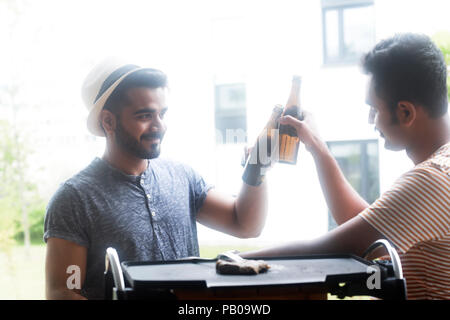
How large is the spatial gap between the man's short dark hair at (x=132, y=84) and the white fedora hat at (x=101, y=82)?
0.05 ft

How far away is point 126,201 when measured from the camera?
4.25 feet

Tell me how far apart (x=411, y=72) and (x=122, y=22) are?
2018 mm

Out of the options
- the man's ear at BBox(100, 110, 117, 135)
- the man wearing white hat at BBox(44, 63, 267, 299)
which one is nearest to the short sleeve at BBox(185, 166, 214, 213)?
the man wearing white hat at BBox(44, 63, 267, 299)

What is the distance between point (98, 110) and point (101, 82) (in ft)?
0.24

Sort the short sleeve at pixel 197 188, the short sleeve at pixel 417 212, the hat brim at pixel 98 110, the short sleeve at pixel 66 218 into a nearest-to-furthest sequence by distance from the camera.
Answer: the short sleeve at pixel 417 212 → the short sleeve at pixel 66 218 → the hat brim at pixel 98 110 → the short sleeve at pixel 197 188

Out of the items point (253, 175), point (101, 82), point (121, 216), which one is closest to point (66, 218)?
point (121, 216)

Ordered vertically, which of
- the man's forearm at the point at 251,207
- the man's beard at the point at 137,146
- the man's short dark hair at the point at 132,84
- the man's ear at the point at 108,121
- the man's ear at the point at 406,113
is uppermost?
the man's short dark hair at the point at 132,84

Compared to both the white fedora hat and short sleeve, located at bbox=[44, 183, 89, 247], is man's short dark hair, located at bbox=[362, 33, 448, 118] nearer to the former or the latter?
the white fedora hat

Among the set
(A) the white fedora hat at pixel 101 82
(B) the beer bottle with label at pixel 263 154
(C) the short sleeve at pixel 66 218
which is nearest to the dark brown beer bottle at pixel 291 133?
(B) the beer bottle with label at pixel 263 154

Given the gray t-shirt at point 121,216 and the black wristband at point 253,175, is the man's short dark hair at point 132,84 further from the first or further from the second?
the black wristband at point 253,175

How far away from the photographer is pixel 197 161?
8.42ft

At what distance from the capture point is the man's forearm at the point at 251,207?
53.9 inches

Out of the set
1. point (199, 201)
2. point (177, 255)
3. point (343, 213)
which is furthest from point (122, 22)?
point (343, 213)

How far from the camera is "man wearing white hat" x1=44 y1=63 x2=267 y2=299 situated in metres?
1.20
